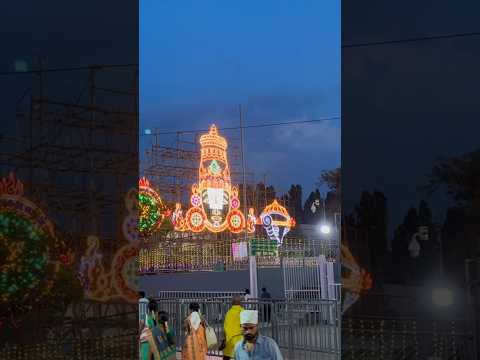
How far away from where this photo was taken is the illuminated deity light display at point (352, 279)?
4879 mm

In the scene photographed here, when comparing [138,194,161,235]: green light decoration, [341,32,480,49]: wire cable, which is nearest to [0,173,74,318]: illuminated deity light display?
[341,32,480,49]: wire cable

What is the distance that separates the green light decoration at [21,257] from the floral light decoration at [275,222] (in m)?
27.6

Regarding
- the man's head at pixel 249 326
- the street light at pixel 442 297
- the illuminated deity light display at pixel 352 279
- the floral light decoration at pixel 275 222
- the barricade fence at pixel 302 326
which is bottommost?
the barricade fence at pixel 302 326

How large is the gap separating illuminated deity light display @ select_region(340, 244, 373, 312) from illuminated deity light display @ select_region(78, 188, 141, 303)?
1943mm

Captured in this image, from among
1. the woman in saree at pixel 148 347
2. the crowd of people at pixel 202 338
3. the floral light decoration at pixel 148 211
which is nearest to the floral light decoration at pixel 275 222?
the floral light decoration at pixel 148 211

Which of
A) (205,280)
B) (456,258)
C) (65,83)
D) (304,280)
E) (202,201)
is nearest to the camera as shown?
(456,258)

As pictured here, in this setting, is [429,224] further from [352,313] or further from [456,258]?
[352,313]

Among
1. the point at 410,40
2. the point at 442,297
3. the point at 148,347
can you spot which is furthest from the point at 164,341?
the point at 410,40

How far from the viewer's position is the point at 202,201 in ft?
102

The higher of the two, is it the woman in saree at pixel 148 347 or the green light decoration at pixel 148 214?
the green light decoration at pixel 148 214

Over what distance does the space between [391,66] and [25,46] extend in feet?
10.6

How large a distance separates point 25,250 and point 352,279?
294cm

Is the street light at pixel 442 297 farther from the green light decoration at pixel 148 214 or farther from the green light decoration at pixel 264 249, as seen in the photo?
the green light decoration at pixel 264 249

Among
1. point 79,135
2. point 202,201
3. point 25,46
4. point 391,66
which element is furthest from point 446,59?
point 202,201
